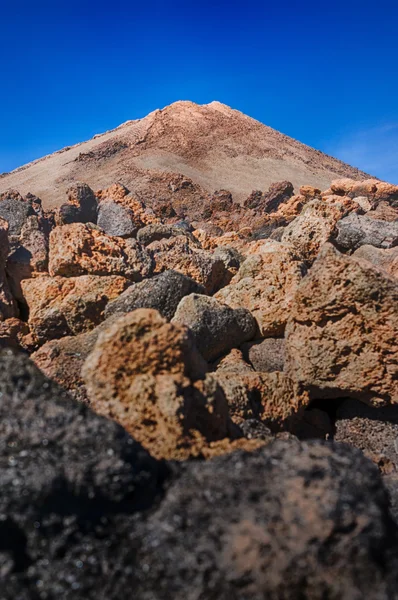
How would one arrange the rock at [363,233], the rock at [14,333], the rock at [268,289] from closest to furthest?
1. the rock at [268,289]
2. the rock at [14,333]
3. the rock at [363,233]

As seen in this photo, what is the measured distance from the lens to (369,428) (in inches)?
170

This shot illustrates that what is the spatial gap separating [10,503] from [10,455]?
18cm

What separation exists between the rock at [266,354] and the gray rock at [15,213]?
5964mm

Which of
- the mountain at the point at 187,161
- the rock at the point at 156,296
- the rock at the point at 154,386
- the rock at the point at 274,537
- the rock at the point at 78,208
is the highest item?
the mountain at the point at 187,161

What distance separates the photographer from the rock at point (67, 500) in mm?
1751

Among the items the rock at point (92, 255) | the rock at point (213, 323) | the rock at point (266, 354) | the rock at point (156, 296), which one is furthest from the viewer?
the rock at point (92, 255)

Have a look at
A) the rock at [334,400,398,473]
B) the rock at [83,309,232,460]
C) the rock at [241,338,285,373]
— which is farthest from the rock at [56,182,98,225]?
the rock at [83,309,232,460]

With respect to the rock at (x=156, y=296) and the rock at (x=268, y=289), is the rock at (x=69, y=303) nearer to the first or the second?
the rock at (x=156, y=296)

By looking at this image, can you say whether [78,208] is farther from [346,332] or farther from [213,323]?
[346,332]

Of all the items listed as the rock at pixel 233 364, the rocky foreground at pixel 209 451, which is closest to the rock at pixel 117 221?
the rocky foreground at pixel 209 451

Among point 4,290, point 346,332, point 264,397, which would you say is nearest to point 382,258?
point 346,332

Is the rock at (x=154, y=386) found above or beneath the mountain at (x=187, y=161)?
beneath

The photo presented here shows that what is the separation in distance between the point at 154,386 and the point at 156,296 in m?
2.69

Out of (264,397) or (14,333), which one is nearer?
(264,397)
